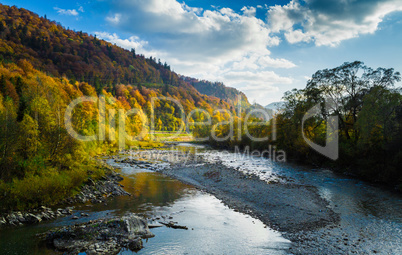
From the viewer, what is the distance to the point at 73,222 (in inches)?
574

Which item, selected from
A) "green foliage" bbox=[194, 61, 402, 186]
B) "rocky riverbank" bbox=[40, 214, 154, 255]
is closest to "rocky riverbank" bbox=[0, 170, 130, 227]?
"rocky riverbank" bbox=[40, 214, 154, 255]

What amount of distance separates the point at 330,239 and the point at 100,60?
215 m

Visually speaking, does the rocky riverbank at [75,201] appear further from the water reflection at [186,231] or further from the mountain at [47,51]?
the mountain at [47,51]

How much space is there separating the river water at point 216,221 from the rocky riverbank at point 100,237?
0.52 meters

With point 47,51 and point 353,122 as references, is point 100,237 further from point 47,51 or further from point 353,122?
point 47,51

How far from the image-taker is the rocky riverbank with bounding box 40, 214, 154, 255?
1130 cm

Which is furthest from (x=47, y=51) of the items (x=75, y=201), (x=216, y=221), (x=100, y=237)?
(x=216, y=221)

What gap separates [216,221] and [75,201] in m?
11.8

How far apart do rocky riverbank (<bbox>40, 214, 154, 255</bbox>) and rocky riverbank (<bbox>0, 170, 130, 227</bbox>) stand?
2.77 meters

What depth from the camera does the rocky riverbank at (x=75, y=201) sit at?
14141 millimetres

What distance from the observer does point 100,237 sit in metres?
12.2

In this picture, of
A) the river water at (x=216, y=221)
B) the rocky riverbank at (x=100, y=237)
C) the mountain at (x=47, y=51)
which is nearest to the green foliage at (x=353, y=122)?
the river water at (x=216, y=221)

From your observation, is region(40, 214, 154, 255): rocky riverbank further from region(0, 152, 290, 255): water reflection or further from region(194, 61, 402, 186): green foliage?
region(194, 61, 402, 186): green foliage

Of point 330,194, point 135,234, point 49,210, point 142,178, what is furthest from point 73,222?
point 330,194
